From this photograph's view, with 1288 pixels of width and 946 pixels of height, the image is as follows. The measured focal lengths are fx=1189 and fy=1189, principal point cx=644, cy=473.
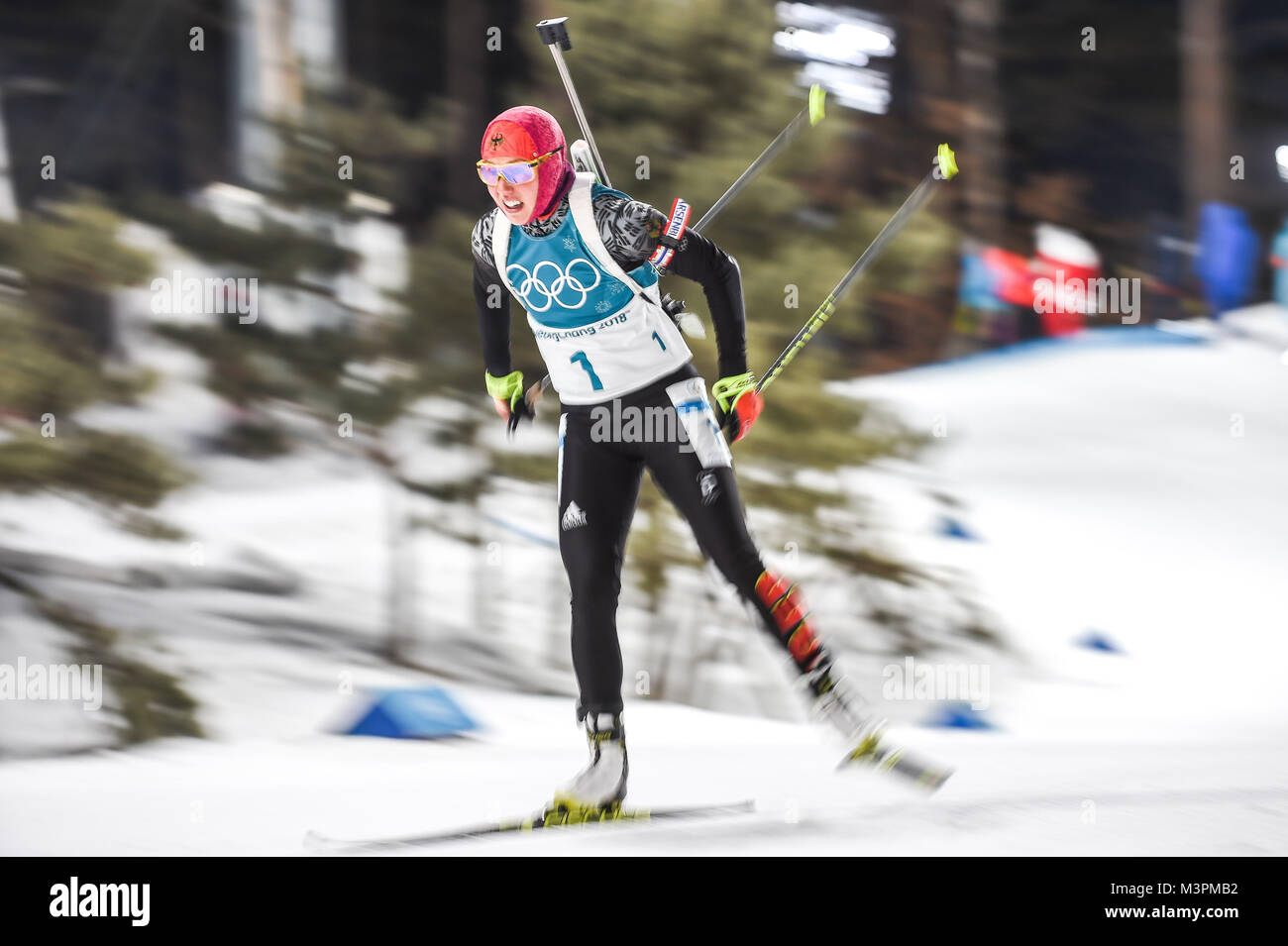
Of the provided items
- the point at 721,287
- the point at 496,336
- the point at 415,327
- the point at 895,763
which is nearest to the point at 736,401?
the point at 721,287

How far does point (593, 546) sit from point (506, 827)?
2.23ft

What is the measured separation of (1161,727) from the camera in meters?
4.74

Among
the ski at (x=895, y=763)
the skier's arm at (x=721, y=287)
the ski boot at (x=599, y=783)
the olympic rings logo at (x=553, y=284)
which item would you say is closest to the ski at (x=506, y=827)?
the ski boot at (x=599, y=783)

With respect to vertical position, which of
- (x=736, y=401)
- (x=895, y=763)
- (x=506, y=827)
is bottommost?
(x=506, y=827)

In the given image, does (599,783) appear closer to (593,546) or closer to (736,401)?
(593,546)

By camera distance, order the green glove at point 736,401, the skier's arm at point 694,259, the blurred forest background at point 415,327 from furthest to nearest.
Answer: the blurred forest background at point 415,327, the green glove at point 736,401, the skier's arm at point 694,259

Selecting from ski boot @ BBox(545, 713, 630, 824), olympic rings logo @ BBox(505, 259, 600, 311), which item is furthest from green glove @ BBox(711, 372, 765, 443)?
ski boot @ BBox(545, 713, 630, 824)

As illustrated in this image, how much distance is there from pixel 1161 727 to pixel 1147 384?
3.25m

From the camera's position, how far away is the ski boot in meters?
2.77

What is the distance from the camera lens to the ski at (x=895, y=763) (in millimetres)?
2691

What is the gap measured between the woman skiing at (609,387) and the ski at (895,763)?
49 mm

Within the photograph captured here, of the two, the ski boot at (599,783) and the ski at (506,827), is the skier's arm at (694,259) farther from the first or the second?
the ski at (506,827)

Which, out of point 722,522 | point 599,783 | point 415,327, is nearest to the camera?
point 722,522

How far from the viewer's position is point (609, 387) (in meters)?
Result: 2.71
